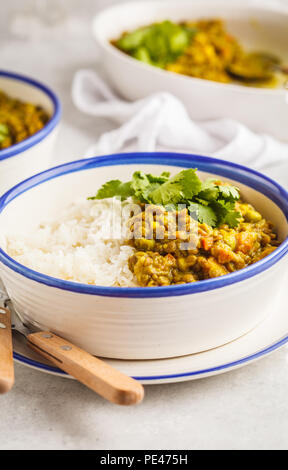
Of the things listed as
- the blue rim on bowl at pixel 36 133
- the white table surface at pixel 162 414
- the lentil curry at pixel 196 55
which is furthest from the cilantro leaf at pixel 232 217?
the lentil curry at pixel 196 55

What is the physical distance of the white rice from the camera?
5.47 ft

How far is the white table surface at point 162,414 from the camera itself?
4.58 feet

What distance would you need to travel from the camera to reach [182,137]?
108 inches

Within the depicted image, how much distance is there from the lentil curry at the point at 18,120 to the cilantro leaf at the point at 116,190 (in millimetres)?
703

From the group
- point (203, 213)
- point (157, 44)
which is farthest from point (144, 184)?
point (157, 44)

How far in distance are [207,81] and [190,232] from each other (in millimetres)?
1276

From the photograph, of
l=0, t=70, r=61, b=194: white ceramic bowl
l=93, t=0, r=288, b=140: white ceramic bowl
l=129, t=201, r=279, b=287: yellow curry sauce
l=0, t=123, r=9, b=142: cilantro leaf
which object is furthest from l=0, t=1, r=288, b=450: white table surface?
l=93, t=0, r=288, b=140: white ceramic bowl

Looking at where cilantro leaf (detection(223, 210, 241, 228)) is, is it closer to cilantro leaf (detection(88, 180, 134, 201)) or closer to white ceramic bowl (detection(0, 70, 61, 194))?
cilantro leaf (detection(88, 180, 134, 201))

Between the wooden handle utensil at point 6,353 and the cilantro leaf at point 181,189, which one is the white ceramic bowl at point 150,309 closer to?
A: the wooden handle utensil at point 6,353

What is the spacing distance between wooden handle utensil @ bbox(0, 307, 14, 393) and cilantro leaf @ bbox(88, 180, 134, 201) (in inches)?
19.6

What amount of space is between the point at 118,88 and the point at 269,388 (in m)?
1.99

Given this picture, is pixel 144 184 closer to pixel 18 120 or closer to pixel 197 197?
pixel 197 197

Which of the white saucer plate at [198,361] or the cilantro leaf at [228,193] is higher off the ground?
the cilantro leaf at [228,193]

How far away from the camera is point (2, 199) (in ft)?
5.93
